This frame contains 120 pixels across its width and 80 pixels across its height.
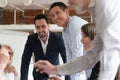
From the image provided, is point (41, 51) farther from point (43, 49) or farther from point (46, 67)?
point (46, 67)

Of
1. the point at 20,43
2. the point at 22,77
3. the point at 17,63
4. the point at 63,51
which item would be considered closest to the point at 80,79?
the point at 63,51

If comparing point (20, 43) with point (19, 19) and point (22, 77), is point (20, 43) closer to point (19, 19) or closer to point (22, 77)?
point (19, 19)

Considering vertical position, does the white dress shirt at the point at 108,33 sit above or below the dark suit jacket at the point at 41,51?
above

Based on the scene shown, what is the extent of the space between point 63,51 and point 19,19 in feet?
10.3

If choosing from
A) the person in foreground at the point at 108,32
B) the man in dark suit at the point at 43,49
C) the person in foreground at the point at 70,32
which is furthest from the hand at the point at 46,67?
the man in dark suit at the point at 43,49

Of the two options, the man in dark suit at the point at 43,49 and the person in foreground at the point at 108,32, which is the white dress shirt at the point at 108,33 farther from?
the man in dark suit at the point at 43,49

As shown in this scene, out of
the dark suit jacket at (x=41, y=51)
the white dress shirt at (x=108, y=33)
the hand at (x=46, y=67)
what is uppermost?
the white dress shirt at (x=108, y=33)

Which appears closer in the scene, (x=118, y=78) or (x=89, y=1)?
(x=118, y=78)

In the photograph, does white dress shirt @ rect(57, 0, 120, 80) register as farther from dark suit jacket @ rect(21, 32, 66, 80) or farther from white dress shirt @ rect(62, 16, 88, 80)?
dark suit jacket @ rect(21, 32, 66, 80)

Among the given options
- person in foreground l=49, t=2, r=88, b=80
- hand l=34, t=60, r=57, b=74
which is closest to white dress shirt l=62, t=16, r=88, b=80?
person in foreground l=49, t=2, r=88, b=80

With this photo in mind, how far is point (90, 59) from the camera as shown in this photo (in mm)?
1200

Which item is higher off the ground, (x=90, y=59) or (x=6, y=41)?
(x=90, y=59)

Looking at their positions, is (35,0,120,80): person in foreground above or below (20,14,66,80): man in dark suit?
above

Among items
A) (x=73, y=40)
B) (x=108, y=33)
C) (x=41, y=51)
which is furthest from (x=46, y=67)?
(x=41, y=51)
